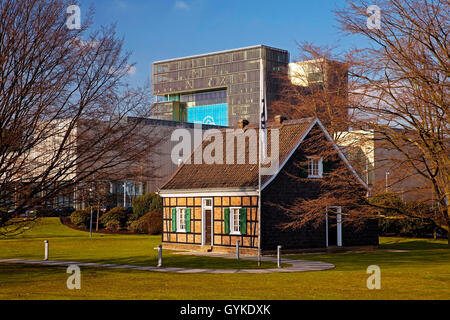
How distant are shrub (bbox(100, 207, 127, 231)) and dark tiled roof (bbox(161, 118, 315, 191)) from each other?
804 inches

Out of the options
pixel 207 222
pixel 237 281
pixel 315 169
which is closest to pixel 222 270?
pixel 237 281

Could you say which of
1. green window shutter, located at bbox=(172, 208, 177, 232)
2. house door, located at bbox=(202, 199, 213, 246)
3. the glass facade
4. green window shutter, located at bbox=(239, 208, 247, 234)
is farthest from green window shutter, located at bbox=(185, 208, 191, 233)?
the glass facade

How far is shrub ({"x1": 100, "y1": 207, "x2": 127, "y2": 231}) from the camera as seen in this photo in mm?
55719

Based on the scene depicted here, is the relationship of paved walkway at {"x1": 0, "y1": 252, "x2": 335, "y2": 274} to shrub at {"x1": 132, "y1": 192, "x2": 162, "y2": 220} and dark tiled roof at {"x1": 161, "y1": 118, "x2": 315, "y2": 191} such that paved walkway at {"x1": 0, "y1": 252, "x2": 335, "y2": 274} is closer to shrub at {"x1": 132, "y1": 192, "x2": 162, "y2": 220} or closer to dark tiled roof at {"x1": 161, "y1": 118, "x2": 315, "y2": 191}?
dark tiled roof at {"x1": 161, "y1": 118, "x2": 315, "y2": 191}

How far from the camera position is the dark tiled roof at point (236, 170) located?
3134 cm

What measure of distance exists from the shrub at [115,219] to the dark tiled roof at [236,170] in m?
20.4

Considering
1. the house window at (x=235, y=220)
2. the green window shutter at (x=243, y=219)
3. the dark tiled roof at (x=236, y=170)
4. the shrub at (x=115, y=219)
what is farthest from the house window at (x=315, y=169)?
the shrub at (x=115, y=219)

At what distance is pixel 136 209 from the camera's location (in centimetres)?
5488

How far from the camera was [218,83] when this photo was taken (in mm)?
129250

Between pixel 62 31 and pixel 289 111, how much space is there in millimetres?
30834

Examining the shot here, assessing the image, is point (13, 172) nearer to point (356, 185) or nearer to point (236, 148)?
point (356, 185)

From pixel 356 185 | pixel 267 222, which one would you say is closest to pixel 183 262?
pixel 267 222

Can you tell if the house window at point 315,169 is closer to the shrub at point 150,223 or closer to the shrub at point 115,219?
the shrub at point 150,223

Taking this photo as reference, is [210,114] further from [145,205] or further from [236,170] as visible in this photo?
[236,170]
